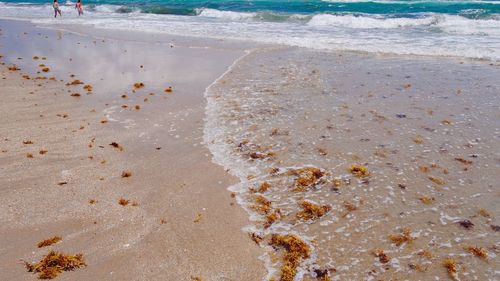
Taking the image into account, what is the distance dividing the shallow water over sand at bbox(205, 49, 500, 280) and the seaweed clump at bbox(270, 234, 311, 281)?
6cm

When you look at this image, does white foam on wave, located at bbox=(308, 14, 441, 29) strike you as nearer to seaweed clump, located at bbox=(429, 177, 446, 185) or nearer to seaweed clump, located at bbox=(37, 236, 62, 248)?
seaweed clump, located at bbox=(429, 177, 446, 185)

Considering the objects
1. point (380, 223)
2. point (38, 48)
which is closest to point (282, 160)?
point (380, 223)

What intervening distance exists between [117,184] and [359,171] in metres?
3.68

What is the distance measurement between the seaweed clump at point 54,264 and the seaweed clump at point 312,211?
2656mm

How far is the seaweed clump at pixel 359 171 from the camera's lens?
6.13m

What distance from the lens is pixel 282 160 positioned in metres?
6.72

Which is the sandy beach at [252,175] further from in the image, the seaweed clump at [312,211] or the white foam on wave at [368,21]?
the white foam on wave at [368,21]

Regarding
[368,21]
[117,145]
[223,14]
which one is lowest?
[117,145]

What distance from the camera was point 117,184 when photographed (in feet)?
19.5

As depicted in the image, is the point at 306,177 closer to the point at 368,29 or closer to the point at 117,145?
the point at 117,145

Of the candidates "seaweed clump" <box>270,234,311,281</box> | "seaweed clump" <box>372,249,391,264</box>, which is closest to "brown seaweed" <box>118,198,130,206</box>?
"seaweed clump" <box>270,234,311,281</box>

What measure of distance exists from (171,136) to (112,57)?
321 inches

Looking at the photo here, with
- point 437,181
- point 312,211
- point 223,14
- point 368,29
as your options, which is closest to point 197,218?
point 312,211

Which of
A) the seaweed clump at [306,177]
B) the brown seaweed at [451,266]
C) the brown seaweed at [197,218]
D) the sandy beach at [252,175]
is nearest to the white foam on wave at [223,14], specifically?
the sandy beach at [252,175]
